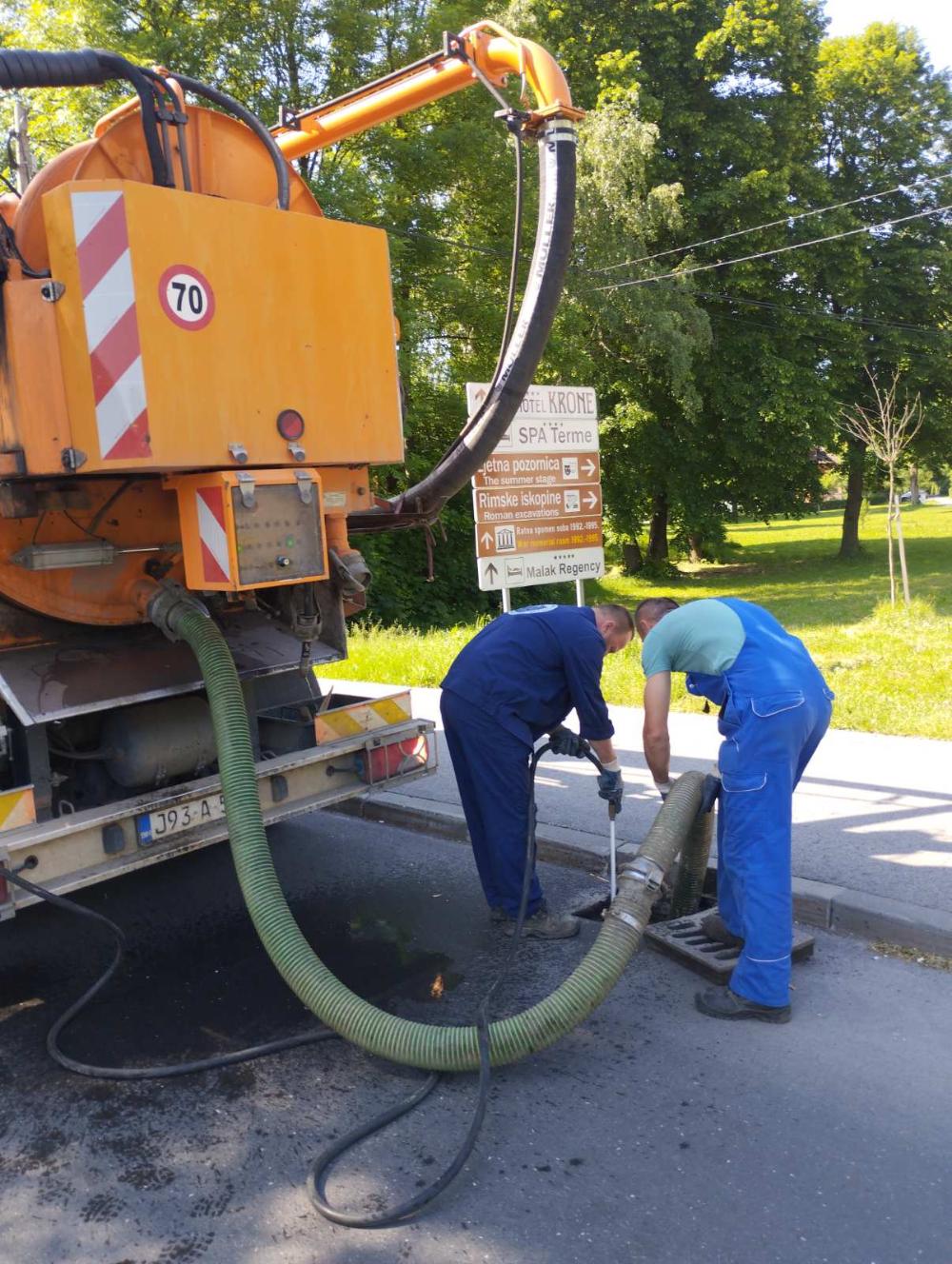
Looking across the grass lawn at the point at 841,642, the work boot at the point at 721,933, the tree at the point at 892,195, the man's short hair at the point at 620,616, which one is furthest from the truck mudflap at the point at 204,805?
the tree at the point at 892,195

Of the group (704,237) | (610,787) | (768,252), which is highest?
(704,237)

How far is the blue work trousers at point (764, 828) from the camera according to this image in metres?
3.59

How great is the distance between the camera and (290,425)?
3689mm

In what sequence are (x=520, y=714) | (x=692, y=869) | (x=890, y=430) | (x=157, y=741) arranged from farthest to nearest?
(x=890, y=430) → (x=692, y=869) → (x=520, y=714) → (x=157, y=741)

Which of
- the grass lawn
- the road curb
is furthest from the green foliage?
the road curb

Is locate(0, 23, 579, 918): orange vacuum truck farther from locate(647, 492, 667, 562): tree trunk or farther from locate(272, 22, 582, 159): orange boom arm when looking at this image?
locate(647, 492, 667, 562): tree trunk

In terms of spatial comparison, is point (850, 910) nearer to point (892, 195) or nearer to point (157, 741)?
point (157, 741)

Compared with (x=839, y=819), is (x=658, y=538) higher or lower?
higher

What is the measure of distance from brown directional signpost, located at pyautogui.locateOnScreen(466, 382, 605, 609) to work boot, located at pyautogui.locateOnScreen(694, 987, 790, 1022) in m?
4.10

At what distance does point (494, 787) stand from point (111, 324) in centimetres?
227

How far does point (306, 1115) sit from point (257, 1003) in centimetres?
83

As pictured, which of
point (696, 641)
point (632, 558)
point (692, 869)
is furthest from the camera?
point (632, 558)

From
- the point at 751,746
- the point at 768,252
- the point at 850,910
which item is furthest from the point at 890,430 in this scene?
the point at 751,746

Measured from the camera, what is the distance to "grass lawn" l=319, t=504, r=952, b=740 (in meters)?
8.05
